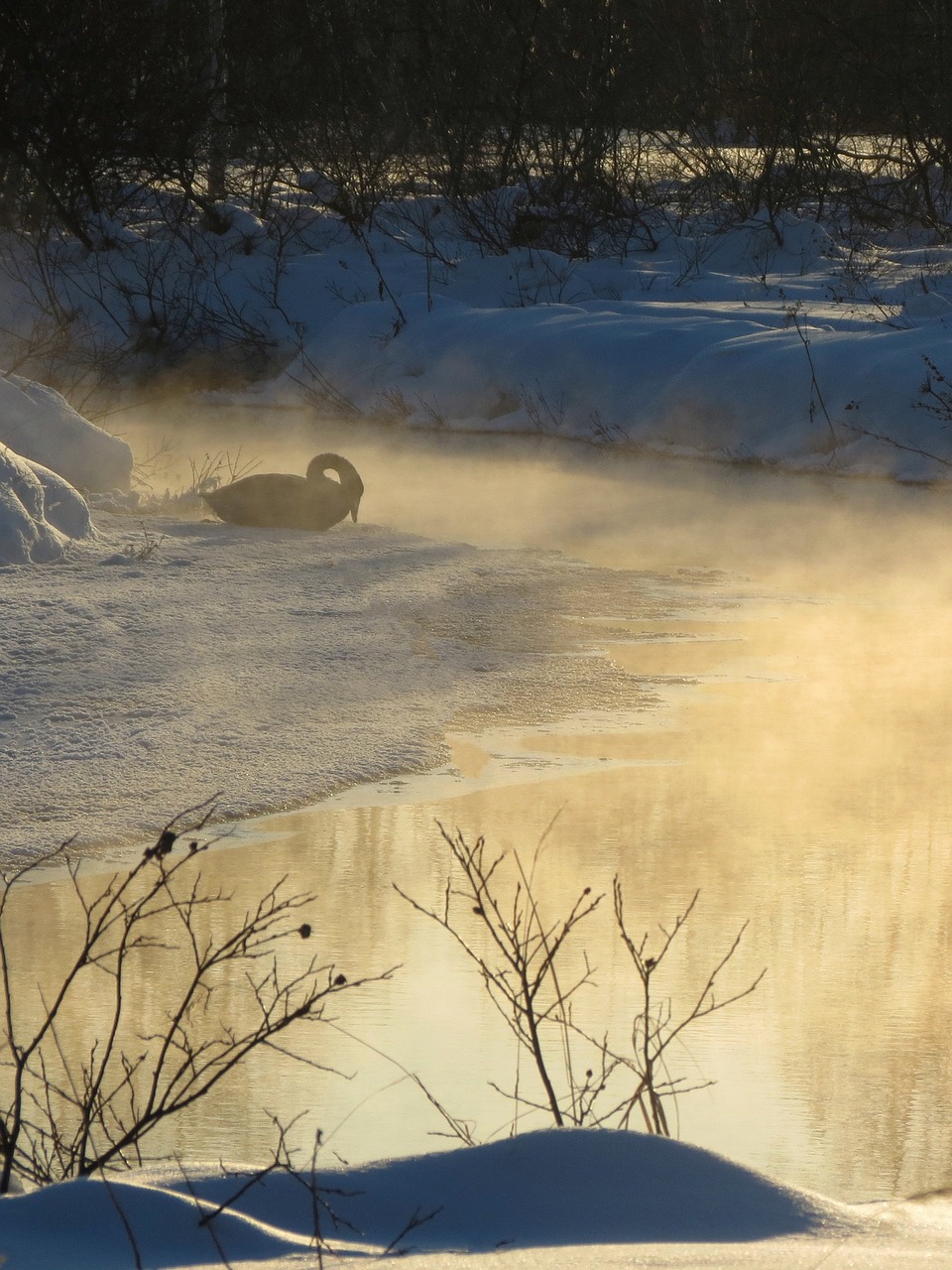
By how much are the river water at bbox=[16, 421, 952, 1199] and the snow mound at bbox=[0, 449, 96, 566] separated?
2.51 meters

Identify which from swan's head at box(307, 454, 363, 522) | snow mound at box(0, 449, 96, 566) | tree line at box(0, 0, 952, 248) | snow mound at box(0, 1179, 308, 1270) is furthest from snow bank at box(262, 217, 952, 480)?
snow mound at box(0, 1179, 308, 1270)

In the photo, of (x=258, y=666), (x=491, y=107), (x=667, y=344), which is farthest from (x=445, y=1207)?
(x=491, y=107)

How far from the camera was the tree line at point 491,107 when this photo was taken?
16.5 metres

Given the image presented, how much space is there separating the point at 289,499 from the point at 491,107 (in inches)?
440

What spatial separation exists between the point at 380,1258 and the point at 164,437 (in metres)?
11.5

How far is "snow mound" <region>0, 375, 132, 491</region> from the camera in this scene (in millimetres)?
8602

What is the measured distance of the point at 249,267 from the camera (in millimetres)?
17969

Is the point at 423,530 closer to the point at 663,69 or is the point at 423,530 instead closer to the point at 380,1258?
the point at 380,1258

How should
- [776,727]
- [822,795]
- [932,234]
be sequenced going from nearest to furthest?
1. [822,795]
2. [776,727]
3. [932,234]

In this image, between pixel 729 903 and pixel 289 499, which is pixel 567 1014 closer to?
pixel 729 903

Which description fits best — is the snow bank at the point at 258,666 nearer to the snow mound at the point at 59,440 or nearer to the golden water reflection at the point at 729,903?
the golden water reflection at the point at 729,903

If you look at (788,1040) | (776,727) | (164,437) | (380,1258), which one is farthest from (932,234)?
(380,1258)

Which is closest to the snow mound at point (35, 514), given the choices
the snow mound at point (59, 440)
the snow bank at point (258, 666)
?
the snow bank at point (258, 666)

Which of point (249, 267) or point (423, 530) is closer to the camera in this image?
point (423, 530)
